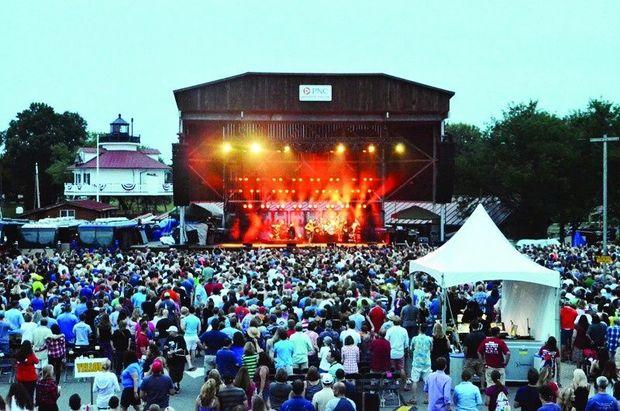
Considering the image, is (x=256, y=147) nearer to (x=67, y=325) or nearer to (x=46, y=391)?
(x=67, y=325)

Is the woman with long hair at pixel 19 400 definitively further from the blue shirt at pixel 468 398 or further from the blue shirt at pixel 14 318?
the blue shirt at pixel 14 318

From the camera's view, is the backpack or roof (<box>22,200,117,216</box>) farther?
roof (<box>22,200,117,216</box>)

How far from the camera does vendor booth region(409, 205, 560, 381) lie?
14.3m

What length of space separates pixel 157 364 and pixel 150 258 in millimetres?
16960

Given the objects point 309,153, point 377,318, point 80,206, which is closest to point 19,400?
point 377,318

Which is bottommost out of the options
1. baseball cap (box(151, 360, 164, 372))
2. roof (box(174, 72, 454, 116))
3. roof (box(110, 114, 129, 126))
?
baseball cap (box(151, 360, 164, 372))

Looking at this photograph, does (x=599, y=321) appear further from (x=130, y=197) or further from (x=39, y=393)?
(x=130, y=197)

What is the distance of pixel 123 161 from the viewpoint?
72.3 m

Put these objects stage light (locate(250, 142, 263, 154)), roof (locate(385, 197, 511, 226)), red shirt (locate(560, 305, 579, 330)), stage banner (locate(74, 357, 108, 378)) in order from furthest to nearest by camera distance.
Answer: roof (locate(385, 197, 511, 226)) < stage light (locate(250, 142, 263, 154)) < red shirt (locate(560, 305, 579, 330)) < stage banner (locate(74, 357, 108, 378))

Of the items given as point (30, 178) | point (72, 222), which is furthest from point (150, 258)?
point (30, 178)

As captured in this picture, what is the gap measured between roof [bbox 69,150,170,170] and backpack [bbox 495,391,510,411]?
64181mm

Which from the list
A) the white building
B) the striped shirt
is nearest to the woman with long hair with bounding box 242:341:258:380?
the striped shirt

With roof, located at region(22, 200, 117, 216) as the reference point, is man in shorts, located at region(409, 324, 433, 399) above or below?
below

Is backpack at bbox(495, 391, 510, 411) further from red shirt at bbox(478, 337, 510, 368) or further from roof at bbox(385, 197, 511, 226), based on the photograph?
roof at bbox(385, 197, 511, 226)
